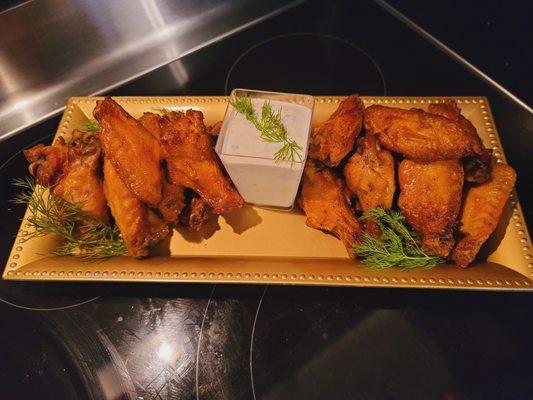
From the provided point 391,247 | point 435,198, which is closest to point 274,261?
point 391,247

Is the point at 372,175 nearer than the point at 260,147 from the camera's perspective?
No

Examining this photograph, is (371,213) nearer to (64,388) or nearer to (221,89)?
(221,89)

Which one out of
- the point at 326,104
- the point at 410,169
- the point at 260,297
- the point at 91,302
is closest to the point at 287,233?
the point at 260,297

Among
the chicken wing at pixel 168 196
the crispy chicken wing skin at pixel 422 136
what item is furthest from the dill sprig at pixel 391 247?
the chicken wing at pixel 168 196

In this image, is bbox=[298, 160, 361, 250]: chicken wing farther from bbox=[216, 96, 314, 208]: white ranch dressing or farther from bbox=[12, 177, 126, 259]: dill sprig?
bbox=[12, 177, 126, 259]: dill sprig

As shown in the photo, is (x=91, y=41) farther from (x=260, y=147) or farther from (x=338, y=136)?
(x=338, y=136)

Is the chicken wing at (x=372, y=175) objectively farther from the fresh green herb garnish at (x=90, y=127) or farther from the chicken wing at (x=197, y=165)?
the fresh green herb garnish at (x=90, y=127)

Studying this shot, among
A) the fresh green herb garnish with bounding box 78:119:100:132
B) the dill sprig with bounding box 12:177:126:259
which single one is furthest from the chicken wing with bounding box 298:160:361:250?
the fresh green herb garnish with bounding box 78:119:100:132
